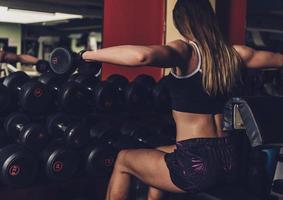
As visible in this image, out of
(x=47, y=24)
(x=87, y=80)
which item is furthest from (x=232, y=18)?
(x=47, y=24)

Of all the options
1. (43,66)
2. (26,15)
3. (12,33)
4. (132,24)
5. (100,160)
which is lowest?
(100,160)

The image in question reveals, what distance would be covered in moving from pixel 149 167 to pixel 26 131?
0.57 metres

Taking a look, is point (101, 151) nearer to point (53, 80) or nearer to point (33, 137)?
point (33, 137)

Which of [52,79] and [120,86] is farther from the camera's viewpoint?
[120,86]

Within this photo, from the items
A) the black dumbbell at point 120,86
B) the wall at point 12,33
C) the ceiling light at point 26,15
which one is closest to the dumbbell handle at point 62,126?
the black dumbbell at point 120,86

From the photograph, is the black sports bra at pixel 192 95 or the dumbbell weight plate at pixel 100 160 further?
the dumbbell weight plate at pixel 100 160

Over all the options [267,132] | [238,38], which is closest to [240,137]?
[267,132]

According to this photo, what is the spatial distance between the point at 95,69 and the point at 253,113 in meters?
0.77

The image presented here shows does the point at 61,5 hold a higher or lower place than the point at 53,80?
higher

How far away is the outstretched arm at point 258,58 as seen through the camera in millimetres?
1581

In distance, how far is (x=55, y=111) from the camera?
191cm

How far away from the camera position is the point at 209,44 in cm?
140

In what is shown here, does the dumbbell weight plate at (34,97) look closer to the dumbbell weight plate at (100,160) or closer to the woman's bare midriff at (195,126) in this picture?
the dumbbell weight plate at (100,160)

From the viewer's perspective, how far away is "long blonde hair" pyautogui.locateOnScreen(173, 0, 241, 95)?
1381mm
